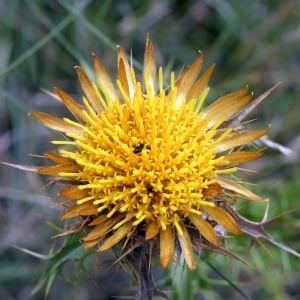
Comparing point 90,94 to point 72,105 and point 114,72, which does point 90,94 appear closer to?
point 72,105

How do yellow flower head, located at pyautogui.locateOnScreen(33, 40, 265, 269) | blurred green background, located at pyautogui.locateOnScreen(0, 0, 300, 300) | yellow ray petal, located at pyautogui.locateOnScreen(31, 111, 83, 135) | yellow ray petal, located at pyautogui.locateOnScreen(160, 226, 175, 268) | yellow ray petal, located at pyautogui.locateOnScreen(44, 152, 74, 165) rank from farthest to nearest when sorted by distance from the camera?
blurred green background, located at pyautogui.locateOnScreen(0, 0, 300, 300)
yellow ray petal, located at pyautogui.locateOnScreen(31, 111, 83, 135)
yellow ray petal, located at pyautogui.locateOnScreen(44, 152, 74, 165)
yellow flower head, located at pyautogui.locateOnScreen(33, 40, 265, 269)
yellow ray petal, located at pyautogui.locateOnScreen(160, 226, 175, 268)

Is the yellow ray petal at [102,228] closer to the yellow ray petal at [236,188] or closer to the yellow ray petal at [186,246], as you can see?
the yellow ray petal at [186,246]

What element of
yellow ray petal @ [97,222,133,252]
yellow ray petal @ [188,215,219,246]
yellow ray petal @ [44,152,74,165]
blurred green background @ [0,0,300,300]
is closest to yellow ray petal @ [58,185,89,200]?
yellow ray petal @ [44,152,74,165]

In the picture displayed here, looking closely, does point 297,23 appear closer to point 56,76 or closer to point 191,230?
point 56,76

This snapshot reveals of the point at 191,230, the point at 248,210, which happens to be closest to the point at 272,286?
the point at 248,210

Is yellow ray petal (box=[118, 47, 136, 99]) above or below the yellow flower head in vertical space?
above

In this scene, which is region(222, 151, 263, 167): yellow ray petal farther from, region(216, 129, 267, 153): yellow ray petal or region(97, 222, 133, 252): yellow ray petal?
region(97, 222, 133, 252): yellow ray petal
